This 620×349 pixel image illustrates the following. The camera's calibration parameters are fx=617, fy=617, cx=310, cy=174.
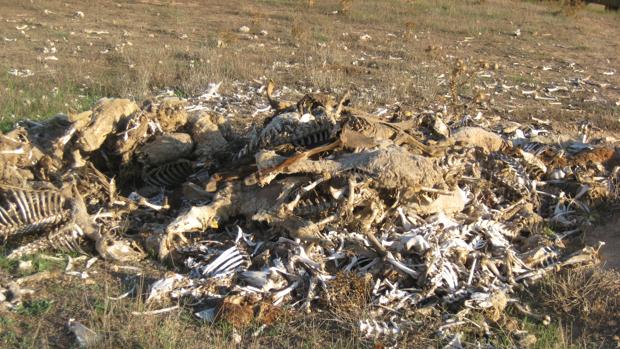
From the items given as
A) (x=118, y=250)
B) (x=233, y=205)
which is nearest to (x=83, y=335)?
(x=118, y=250)

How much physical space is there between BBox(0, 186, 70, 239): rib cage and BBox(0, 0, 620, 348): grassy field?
26 centimetres

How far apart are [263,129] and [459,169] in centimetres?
150

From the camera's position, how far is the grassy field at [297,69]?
3.36 metres

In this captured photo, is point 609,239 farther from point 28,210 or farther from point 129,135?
point 28,210

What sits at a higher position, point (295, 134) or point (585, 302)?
point (295, 134)

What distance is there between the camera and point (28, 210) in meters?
4.03

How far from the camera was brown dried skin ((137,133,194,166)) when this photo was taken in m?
4.71

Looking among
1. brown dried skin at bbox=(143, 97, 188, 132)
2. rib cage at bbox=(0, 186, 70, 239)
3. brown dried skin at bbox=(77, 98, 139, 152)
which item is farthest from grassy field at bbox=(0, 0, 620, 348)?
brown dried skin at bbox=(143, 97, 188, 132)

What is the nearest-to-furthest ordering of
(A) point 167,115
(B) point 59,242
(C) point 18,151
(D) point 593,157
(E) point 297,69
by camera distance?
(B) point 59,242, (C) point 18,151, (A) point 167,115, (D) point 593,157, (E) point 297,69

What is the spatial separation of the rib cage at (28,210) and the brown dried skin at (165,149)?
2.47 ft

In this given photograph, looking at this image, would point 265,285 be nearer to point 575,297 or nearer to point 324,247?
point 324,247

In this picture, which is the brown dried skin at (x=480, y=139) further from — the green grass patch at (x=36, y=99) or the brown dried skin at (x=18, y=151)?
the green grass patch at (x=36, y=99)

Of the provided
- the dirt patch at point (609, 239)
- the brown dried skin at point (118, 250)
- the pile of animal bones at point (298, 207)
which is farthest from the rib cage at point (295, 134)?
the dirt patch at point (609, 239)

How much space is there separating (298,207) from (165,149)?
1268 millimetres
